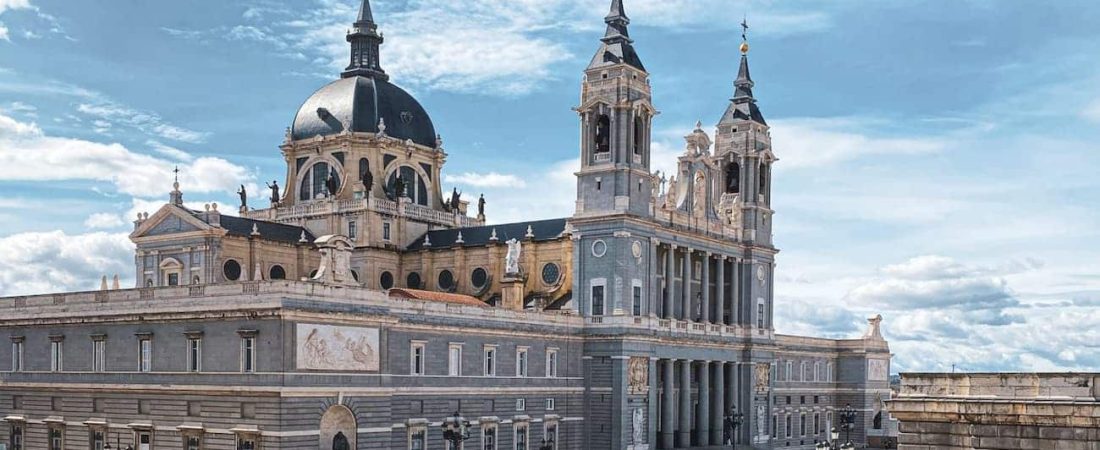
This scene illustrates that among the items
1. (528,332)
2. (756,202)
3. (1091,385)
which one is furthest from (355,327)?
(756,202)

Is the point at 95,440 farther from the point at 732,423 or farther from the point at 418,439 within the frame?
the point at 732,423

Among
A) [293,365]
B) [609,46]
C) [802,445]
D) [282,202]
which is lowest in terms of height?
[802,445]

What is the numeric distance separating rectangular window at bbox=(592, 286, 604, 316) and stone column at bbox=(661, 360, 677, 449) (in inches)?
301

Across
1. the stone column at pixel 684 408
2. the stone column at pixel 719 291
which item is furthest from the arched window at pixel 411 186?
the stone column at pixel 684 408

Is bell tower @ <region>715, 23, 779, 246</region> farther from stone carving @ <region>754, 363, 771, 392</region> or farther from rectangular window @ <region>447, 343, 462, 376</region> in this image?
rectangular window @ <region>447, 343, 462, 376</region>

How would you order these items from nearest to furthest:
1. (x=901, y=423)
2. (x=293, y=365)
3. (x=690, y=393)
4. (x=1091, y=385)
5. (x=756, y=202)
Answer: (x=1091, y=385), (x=901, y=423), (x=293, y=365), (x=690, y=393), (x=756, y=202)

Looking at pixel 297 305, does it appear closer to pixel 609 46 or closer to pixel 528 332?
pixel 528 332

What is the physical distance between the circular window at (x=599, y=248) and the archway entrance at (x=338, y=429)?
83.0 feet

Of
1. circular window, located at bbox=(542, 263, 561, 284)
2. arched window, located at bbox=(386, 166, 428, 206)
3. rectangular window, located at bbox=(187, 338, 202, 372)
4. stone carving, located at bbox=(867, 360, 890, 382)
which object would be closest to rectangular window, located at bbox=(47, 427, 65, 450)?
rectangular window, located at bbox=(187, 338, 202, 372)

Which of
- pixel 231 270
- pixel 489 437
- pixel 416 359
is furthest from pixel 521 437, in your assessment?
pixel 231 270

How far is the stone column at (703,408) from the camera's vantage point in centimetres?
9400

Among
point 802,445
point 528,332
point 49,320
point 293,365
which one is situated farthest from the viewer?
point 802,445

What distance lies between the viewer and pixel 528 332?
3115 inches

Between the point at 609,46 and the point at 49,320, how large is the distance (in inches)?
1502
